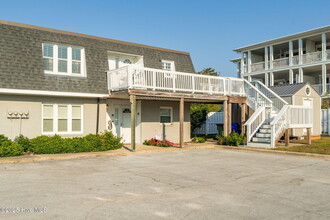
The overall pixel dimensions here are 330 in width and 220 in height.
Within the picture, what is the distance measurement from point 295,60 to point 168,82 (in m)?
20.4

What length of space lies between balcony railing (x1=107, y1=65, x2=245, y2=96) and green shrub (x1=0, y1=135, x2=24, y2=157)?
196 inches

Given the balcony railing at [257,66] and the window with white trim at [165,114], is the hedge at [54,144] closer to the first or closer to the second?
the window with white trim at [165,114]

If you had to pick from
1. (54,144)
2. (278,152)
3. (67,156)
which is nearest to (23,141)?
(54,144)

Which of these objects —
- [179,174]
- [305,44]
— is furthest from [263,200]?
[305,44]

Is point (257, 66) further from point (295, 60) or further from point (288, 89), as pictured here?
point (288, 89)

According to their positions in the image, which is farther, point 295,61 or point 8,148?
point 295,61

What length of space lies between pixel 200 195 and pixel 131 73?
8.30 metres

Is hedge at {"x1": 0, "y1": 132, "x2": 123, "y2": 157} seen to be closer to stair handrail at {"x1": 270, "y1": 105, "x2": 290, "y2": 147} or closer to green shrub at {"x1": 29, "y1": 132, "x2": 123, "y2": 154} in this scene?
green shrub at {"x1": 29, "y1": 132, "x2": 123, "y2": 154}

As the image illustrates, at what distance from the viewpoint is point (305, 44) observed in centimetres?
3238

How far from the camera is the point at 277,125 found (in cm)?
1520

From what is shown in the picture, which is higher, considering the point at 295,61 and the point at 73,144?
the point at 295,61

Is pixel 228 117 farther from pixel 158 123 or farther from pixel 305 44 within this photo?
pixel 305 44

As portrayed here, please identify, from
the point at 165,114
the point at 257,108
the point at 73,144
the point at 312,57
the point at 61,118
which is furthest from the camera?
the point at 312,57

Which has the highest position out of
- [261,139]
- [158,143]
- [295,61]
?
[295,61]
